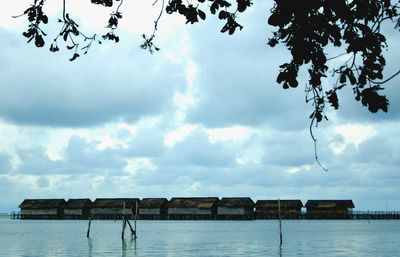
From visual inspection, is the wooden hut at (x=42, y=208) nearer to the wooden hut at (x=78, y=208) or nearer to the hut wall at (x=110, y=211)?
the wooden hut at (x=78, y=208)

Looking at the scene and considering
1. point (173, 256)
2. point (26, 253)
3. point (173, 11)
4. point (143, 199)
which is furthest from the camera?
point (143, 199)

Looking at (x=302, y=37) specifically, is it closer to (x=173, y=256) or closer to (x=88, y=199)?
(x=173, y=256)

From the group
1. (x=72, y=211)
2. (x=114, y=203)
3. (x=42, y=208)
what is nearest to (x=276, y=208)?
(x=114, y=203)

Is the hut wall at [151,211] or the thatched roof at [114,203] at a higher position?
the thatched roof at [114,203]

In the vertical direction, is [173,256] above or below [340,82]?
below

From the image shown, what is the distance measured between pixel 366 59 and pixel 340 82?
15.4 inches

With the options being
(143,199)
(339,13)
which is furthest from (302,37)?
(143,199)

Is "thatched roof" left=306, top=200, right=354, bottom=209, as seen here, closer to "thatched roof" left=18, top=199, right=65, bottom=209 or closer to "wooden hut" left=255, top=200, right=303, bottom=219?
"wooden hut" left=255, top=200, right=303, bottom=219

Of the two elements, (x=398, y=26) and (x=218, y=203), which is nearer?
(x=398, y=26)

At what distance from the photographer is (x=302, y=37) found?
546 cm

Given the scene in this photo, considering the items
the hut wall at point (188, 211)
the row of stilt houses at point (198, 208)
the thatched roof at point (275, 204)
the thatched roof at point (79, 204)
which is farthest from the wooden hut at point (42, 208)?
the thatched roof at point (275, 204)

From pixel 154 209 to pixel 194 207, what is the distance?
826cm

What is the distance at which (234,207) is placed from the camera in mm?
89812

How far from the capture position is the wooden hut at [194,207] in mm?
89912
